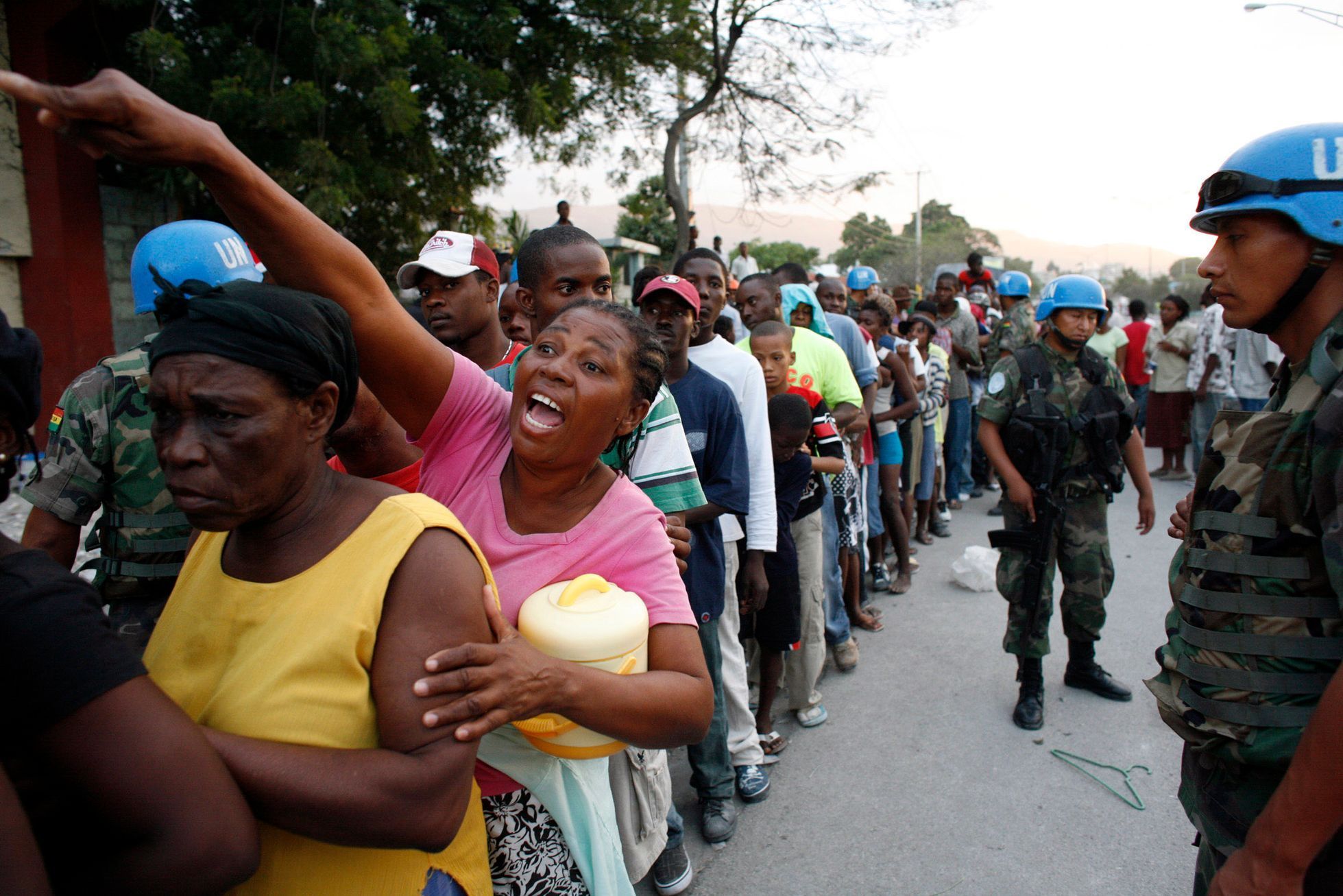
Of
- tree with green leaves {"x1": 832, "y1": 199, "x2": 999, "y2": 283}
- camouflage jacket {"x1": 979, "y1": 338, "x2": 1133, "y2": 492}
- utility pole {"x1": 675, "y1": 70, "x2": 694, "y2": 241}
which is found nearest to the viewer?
camouflage jacket {"x1": 979, "y1": 338, "x2": 1133, "y2": 492}

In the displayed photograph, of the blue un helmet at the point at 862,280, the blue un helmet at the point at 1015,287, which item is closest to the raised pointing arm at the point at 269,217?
the blue un helmet at the point at 862,280

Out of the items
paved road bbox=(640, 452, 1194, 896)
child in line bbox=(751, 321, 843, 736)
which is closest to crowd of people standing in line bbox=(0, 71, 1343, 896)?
paved road bbox=(640, 452, 1194, 896)

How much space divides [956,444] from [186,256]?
7.60 m

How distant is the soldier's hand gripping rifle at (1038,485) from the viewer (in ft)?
13.5

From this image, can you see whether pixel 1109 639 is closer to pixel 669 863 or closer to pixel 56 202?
pixel 669 863

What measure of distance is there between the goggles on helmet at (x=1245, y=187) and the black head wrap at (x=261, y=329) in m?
1.75

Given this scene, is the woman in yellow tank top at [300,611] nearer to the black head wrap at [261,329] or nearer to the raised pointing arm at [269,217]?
the black head wrap at [261,329]

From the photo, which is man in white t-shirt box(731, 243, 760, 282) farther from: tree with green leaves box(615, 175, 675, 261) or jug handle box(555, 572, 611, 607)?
jug handle box(555, 572, 611, 607)

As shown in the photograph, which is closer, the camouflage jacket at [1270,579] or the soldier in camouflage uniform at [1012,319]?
the camouflage jacket at [1270,579]

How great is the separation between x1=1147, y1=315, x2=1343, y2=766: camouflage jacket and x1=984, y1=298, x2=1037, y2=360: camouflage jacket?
681 cm

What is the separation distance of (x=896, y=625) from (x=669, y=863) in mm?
2961

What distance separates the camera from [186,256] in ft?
7.04

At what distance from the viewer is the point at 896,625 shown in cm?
541

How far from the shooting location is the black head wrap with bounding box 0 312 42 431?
3.48 feet
